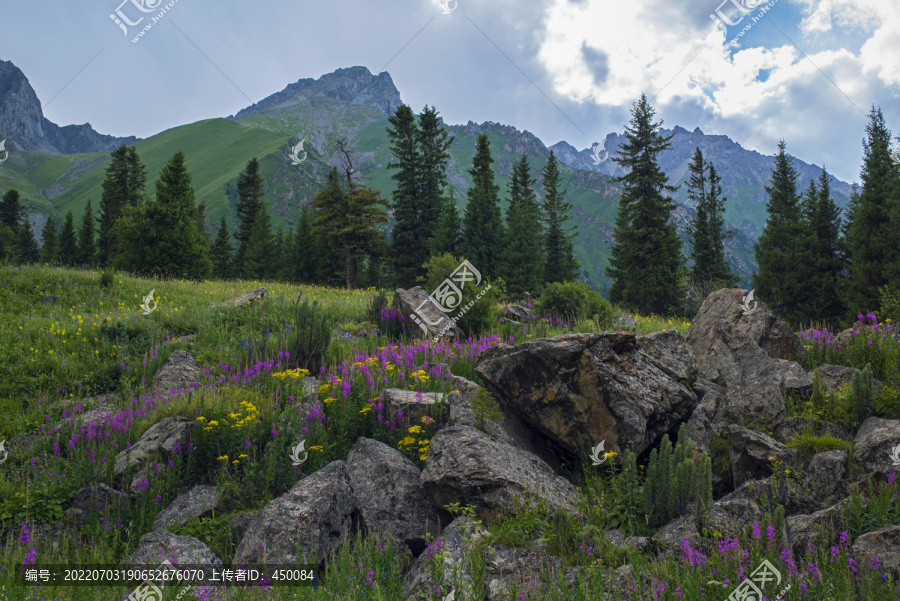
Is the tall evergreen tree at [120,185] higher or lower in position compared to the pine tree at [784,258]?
higher

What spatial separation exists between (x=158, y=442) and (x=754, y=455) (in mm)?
7027

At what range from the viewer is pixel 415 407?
6.47m

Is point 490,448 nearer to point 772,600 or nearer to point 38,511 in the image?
point 772,600

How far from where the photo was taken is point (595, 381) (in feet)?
18.8

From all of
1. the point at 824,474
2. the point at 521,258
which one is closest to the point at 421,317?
the point at 824,474

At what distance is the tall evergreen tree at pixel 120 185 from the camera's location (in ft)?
162

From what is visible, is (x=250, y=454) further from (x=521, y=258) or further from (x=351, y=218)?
(x=521, y=258)

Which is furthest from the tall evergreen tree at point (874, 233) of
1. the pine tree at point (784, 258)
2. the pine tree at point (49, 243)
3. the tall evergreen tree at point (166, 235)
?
the pine tree at point (49, 243)

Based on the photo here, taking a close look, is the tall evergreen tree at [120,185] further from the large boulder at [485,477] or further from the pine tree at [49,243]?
the large boulder at [485,477]

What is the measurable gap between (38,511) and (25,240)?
272ft

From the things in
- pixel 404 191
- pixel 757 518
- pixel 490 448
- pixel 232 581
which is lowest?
pixel 232 581

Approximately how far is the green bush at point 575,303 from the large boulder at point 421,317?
2.91 m

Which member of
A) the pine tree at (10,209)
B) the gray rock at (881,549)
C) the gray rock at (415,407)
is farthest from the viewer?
the pine tree at (10,209)

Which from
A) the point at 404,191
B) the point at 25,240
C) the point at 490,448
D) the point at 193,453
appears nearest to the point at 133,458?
the point at 193,453
